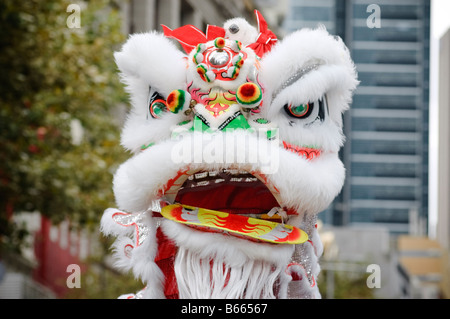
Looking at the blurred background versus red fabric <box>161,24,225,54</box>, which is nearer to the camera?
red fabric <box>161,24,225,54</box>

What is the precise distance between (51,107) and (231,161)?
768 centimetres

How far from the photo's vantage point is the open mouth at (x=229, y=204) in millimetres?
2807

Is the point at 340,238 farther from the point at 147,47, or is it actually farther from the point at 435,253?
the point at 147,47

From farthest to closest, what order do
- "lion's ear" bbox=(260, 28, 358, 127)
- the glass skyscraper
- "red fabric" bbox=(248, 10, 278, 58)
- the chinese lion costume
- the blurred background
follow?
the glass skyscraper, the blurred background, "red fabric" bbox=(248, 10, 278, 58), "lion's ear" bbox=(260, 28, 358, 127), the chinese lion costume

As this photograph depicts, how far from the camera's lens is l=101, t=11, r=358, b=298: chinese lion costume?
2762 mm

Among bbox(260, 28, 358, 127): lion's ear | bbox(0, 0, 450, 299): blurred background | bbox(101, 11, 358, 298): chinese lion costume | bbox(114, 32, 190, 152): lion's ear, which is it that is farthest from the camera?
bbox(0, 0, 450, 299): blurred background

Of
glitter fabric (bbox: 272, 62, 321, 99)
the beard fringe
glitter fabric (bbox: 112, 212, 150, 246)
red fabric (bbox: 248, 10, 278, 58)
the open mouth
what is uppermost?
red fabric (bbox: 248, 10, 278, 58)

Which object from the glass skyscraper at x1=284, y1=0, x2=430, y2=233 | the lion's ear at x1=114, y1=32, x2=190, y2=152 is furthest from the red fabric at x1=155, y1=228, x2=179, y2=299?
the glass skyscraper at x1=284, y1=0, x2=430, y2=233

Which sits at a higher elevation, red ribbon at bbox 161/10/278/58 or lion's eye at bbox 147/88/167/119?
red ribbon at bbox 161/10/278/58

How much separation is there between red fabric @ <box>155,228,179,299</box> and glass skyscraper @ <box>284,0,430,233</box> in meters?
100

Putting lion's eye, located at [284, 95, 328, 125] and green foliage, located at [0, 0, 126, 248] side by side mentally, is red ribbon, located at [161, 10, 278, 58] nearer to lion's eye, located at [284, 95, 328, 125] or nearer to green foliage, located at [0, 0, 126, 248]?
lion's eye, located at [284, 95, 328, 125]

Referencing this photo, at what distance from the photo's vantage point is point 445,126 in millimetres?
58062

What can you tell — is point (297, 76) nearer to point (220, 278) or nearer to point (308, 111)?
point (308, 111)

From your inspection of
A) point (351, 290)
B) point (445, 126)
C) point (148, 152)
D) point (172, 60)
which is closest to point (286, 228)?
point (148, 152)
